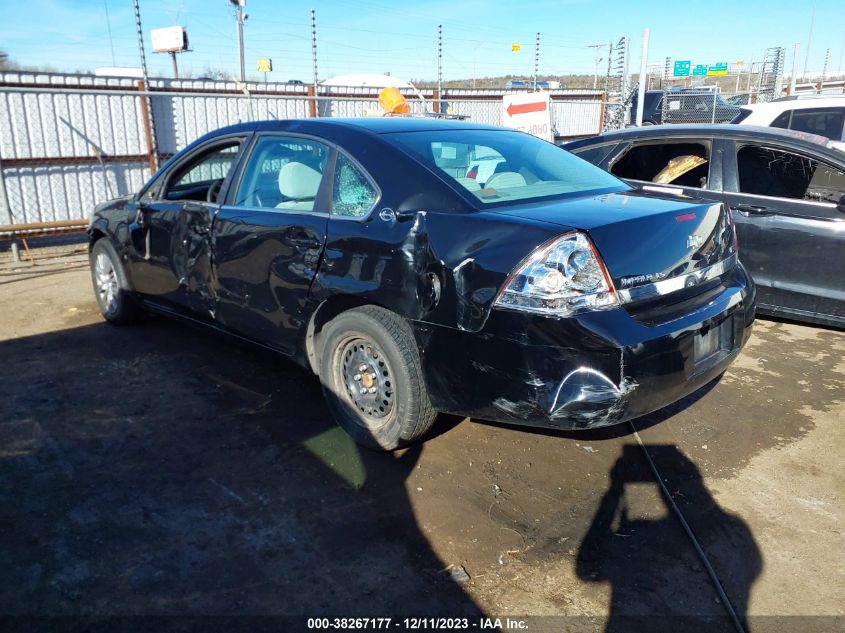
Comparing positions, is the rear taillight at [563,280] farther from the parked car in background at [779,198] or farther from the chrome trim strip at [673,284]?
the parked car in background at [779,198]

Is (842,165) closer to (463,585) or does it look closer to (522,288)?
(522,288)

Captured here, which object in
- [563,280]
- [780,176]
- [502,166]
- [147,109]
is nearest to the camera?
[563,280]

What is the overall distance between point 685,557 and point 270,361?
3.09m

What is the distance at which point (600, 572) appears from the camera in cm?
264

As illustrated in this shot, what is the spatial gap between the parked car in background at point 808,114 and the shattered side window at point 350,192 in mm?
6387

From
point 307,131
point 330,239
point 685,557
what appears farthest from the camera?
point 307,131

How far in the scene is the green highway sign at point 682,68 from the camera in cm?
3900

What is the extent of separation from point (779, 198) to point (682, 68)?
128 feet

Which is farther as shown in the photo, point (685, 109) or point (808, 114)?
point (685, 109)

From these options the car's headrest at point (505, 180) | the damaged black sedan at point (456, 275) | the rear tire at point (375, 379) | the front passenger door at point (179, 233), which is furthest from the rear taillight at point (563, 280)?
the front passenger door at point (179, 233)

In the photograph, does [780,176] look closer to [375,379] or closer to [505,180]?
[505,180]

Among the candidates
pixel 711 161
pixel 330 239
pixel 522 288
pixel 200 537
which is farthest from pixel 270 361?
pixel 711 161

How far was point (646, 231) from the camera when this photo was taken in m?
2.95

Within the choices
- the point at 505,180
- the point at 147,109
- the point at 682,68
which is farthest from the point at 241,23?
the point at 682,68
